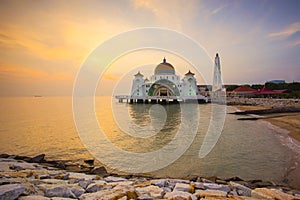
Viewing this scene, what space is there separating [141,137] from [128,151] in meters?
2.66

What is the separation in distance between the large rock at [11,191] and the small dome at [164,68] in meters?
45.3

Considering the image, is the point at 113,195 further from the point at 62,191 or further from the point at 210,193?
the point at 210,193

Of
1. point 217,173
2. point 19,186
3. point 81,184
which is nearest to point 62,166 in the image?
point 81,184

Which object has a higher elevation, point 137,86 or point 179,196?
point 137,86

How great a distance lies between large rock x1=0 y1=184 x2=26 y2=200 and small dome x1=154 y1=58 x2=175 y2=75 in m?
45.3

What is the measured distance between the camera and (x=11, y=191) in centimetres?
269

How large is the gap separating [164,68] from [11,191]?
1822 inches

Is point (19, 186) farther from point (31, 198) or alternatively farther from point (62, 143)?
point (62, 143)

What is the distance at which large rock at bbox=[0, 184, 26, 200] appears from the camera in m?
2.60

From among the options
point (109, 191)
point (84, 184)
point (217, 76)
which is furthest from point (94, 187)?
point (217, 76)

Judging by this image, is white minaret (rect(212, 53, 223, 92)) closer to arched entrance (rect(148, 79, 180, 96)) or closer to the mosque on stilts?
the mosque on stilts

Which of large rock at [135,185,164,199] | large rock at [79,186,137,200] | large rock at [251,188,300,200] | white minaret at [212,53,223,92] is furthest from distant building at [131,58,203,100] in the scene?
large rock at [251,188,300,200]

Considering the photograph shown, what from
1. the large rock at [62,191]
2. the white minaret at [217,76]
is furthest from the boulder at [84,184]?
the white minaret at [217,76]

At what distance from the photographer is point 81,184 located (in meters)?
3.72
